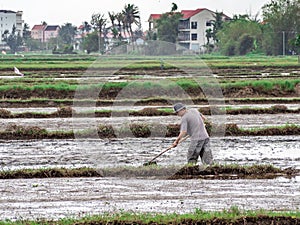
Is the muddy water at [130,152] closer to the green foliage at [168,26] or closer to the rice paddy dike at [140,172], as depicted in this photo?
the rice paddy dike at [140,172]

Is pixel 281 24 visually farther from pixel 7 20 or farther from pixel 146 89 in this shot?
pixel 7 20

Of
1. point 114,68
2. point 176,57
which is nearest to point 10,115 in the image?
point 114,68

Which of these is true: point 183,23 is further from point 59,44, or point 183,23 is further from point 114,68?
point 114,68

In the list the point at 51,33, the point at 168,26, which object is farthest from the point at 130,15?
the point at 51,33

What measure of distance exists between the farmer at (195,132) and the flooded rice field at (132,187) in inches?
23.5

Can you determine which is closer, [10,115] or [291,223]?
[291,223]

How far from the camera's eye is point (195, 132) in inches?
409

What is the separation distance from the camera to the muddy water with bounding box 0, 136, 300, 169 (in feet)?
37.2

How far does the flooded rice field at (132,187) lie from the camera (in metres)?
7.95

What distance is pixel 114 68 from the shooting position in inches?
1660

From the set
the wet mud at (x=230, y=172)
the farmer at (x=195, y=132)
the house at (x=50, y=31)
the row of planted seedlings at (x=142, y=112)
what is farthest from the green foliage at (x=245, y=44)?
the house at (x=50, y=31)

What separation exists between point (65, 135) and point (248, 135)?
12.7ft

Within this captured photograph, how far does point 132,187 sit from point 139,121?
811 centimetres

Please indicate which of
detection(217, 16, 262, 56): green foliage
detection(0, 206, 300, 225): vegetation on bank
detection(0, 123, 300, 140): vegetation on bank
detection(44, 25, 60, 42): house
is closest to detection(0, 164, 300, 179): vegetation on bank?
detection(0, 206, 300, 225): vegetation on bank
